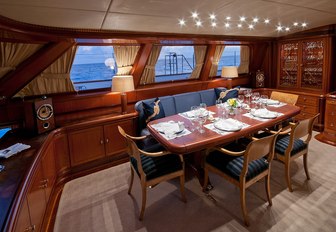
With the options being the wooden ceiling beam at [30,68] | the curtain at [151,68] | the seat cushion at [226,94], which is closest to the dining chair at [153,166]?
the wooden ceiling beam at [30,68]

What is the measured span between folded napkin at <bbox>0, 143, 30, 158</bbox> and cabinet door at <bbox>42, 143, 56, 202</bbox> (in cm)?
22

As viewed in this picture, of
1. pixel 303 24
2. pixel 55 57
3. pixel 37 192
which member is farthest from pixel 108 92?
pixel 303 24

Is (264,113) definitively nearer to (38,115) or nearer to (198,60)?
(198,60)

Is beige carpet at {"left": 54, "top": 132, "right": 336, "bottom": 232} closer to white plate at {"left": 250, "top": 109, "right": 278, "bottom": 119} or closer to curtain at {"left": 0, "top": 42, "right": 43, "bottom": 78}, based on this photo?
white plate at {"left": 250, "top": 109, "right": 278, "bottom": 119}

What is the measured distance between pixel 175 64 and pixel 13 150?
3.43 m

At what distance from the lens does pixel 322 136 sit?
4.18m

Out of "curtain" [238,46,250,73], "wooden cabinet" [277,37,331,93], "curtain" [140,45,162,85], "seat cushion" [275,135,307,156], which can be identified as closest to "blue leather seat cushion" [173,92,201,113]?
"curtain" [140,45,162,85]

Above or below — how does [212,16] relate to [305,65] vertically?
above

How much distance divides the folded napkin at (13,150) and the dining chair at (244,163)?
198cm

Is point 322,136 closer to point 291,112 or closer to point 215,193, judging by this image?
point 291,112

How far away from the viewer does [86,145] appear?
3.26 m

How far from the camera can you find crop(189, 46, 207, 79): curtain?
4.68 metres

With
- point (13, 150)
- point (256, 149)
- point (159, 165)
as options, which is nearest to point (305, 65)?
point (256, 149)

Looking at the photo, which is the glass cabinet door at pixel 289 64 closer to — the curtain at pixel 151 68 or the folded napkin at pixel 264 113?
the folded napkin at pixel 264 113
